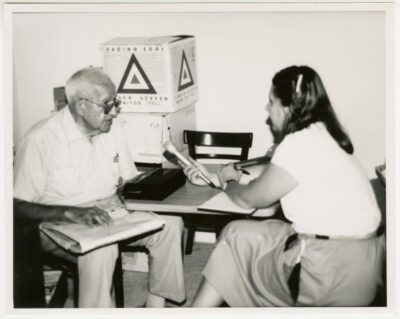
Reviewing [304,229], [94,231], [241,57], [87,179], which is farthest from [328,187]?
[241,57]

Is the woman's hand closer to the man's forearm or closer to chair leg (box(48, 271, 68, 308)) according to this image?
the man's forearm

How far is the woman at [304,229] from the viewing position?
5.98 ft

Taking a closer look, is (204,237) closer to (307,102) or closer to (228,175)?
(228,175)

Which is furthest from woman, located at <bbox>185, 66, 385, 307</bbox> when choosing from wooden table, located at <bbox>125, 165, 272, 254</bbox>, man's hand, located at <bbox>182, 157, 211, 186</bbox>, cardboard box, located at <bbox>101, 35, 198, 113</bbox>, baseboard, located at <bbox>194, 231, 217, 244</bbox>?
baseboard, located at <bbox>194, 231, 217, 244</bbox>

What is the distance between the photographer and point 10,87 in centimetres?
207

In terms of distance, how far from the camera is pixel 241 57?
118 inches

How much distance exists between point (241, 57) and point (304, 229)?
1.45 m

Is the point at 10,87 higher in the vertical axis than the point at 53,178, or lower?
higher

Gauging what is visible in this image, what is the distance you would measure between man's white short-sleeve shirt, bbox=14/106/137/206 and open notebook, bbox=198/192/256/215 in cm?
60

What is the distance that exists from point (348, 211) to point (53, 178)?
4.31 feet

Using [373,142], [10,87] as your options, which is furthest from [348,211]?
[10,87]

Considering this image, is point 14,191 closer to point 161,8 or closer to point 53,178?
point 53,178

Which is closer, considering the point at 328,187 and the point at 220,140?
the point at 328,187

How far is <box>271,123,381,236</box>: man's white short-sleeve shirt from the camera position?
1820 millimetres
